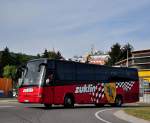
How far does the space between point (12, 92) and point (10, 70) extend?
62.7 metres

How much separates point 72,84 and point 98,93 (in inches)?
159

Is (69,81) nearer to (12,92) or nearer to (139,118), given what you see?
(139,118)

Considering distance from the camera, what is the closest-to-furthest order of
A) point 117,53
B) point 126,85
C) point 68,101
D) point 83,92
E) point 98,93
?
point 68,101 → point 83,92 → point 98,93 → point 126,85 → point 117,53

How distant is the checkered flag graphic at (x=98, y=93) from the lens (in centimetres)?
3584

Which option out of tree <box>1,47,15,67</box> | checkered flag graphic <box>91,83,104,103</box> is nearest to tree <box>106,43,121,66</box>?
tree <box>1,47,15,67</box>

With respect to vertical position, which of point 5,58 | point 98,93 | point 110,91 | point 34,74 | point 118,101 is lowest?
point 118,101

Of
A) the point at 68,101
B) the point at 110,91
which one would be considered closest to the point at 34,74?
the point at 68,101

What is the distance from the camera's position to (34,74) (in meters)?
30.8

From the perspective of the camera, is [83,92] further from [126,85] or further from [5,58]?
[5,58]

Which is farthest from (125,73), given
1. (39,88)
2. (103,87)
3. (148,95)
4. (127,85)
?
(148,95)

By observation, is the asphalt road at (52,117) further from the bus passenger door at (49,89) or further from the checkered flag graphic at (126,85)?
the checkered flag graphic at (126,85)

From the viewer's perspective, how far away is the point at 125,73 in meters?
40.3

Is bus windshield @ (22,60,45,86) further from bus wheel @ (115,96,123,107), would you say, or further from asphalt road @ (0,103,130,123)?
bus wheel @ (115,96,123,107)

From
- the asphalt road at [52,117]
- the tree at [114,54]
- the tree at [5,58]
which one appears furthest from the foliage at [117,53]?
the asphalt road at [52,117]
